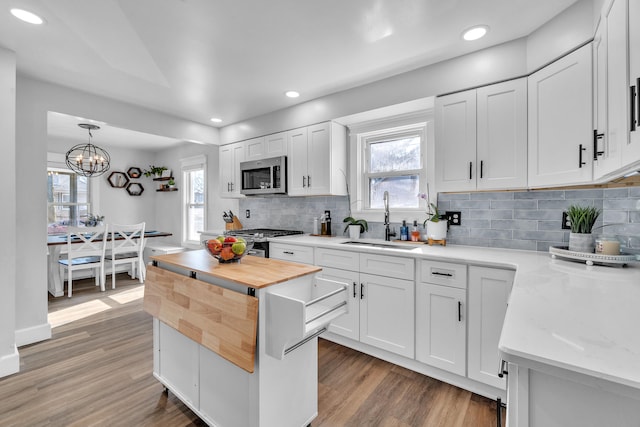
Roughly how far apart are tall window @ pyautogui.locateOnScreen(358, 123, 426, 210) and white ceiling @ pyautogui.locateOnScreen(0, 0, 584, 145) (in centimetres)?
63

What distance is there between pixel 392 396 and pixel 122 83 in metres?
3.57

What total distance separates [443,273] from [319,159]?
176 cm

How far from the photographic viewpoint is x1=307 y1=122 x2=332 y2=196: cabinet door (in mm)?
3195

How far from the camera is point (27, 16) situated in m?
1.89

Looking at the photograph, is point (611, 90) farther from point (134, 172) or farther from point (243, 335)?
point (134, 172)

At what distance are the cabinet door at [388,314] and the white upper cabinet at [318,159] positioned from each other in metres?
1.16

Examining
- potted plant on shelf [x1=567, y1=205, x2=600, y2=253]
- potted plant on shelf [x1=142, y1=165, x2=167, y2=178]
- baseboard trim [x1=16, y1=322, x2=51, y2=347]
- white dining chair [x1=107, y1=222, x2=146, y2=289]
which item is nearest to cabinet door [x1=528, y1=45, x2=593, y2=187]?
potted plant on shelf [x1=567, y1=205, x2=600, y2=253]

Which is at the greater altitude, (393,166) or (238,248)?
(393,166)

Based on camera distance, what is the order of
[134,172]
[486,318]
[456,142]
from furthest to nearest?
1. [134,172]
2. [456,142]
3. [486,318]

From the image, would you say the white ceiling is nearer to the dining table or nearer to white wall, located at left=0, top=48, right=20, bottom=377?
white wall, located at left=0, top=48, right=20, bottom=377

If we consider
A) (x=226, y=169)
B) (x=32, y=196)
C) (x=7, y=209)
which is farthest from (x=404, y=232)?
(x=32, y=196)

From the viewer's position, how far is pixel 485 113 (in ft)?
7.33

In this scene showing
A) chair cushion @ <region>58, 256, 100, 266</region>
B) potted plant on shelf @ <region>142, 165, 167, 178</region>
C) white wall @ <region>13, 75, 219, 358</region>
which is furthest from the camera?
potted plant on shelf @ <region>142, 165, 167, 178</region>

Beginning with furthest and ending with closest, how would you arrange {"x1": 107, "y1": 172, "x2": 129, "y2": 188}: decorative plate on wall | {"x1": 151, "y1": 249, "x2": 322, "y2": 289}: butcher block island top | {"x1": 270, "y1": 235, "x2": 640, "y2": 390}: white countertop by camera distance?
{"x1": 107, "y1": 172, "x2": 129, "y2": 188}: decorative plate on wall → {"x1": 151, "y1": 249, "x2": 322, "y2": 289}: butcher block island top → {"x1": 270, "y1": 235, "x2": 640, "y2": 390}: white countertop
